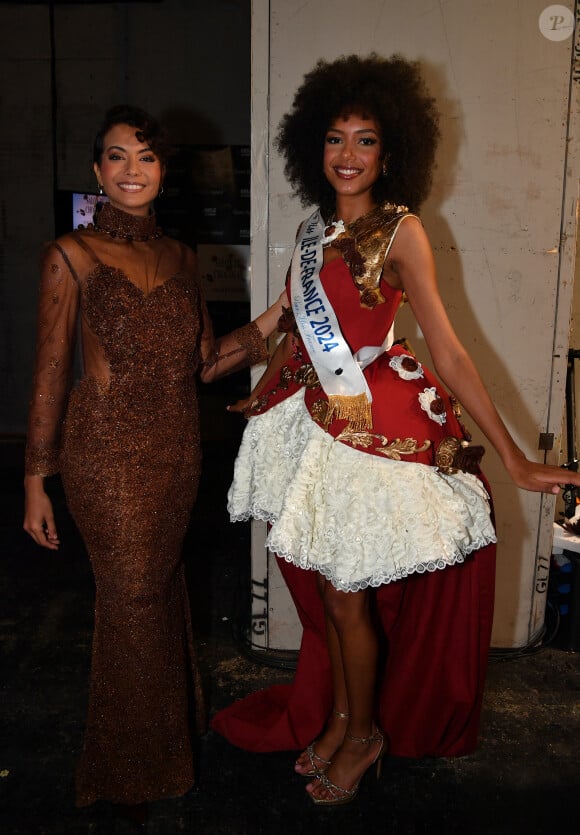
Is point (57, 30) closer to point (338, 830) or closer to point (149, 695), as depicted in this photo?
point (149, 695)

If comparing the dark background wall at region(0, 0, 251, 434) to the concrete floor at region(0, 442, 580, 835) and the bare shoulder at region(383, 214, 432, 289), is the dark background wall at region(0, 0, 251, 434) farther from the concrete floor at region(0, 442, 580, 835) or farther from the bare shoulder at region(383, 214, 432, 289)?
the bare shoulder at region(383, 214, 432, 289)

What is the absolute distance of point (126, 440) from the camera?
170 centimetres

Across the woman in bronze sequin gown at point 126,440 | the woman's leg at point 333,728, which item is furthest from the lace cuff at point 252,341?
the woman's leg at point 333,728

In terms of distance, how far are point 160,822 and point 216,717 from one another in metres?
0.41

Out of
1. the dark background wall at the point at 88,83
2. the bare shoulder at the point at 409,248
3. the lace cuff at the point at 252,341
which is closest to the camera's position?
the bare shoulder at the point at 409,248

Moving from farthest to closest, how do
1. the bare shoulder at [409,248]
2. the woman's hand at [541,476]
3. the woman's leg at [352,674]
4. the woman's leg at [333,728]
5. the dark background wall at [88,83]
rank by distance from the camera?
the dark background wall at [88,83], the woman's leg at [333,728], the woman's leg at [352,674], the bare shoulder at [409,248], the woman's hand at [541,476]

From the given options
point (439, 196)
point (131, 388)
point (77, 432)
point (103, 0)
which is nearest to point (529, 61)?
point (439, 196)

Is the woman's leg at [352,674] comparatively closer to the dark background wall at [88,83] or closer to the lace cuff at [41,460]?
the lace cuff at [41,460]

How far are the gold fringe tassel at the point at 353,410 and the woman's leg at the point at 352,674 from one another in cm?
43

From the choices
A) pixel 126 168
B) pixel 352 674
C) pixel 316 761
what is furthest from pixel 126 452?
pixel 316 761

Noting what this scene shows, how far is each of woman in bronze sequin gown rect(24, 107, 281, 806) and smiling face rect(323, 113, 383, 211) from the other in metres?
0.42

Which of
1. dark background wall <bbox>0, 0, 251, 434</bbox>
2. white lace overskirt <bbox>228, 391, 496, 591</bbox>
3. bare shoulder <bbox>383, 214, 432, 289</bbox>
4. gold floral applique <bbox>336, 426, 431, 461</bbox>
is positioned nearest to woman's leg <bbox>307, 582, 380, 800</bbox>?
white lace overskirt <bbox>228, 391, 496, 591</bbox>

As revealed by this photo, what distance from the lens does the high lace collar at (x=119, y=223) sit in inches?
67.4

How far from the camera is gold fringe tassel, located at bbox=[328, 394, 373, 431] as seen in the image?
168cm
